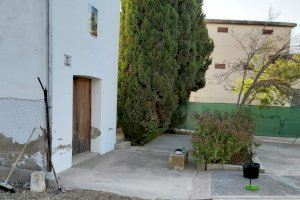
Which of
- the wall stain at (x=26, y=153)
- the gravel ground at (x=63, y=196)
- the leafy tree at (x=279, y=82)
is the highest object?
the leafy tree at (x=279, y=82)

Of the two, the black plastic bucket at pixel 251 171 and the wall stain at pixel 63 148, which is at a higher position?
the wall stain at pixel 63 148

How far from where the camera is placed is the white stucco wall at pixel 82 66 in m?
6.86

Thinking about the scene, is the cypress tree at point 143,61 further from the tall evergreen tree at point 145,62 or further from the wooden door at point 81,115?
the wooden door at point 81,115

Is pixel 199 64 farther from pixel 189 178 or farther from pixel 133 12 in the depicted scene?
pixel 189 178

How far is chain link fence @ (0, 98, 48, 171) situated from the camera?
6.77 m

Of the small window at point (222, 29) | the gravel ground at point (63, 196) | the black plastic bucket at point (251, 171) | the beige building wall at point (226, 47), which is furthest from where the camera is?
the small window at point (222, 29)

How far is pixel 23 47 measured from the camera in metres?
6.77

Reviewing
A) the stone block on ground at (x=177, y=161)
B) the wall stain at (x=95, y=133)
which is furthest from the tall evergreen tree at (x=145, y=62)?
the stone block on ground at (x=177, y=161)

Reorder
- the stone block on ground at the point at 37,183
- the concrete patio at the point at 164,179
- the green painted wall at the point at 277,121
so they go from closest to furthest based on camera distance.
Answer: the stone block on ground at the point at 37,183, the concrete patio at the point at 164,179, the green painted wall at the point at 277,121

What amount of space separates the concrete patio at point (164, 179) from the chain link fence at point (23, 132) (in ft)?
2.46

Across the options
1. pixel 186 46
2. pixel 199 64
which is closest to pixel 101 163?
pixel 186 46

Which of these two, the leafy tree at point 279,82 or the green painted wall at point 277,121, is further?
the green painted wall at point 277,121

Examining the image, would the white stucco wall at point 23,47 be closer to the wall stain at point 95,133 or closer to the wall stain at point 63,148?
the wall stain at point 63,148

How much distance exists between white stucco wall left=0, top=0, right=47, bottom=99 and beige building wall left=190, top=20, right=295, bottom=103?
46.6 feet
